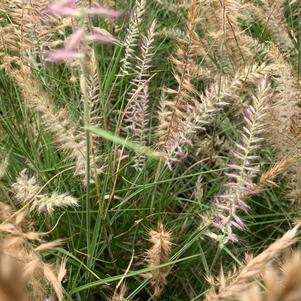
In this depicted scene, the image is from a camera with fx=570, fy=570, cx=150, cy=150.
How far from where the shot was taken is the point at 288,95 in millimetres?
1229

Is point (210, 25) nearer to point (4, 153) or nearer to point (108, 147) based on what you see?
point (108, 147)

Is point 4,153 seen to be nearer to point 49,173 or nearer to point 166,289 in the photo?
point 49,173

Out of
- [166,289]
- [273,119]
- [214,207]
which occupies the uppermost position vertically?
[273,119]

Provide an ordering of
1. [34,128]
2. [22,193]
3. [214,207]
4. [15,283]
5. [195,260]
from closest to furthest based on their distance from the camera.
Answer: [15,283], [22,193], [214,207], [195,260], [34,128]

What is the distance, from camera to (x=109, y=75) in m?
1.53

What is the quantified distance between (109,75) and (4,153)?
0.35 meters

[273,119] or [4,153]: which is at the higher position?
[273,119]

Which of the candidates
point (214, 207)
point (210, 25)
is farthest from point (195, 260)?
point (210, 25)

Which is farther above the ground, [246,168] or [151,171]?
[246,168]

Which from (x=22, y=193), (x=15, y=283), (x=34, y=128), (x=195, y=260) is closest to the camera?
(x=15, y=283)

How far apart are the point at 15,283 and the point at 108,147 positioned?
1.11 metres

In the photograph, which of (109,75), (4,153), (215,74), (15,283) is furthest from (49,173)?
(15,283)

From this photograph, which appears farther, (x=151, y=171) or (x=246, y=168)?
(x=151, y=171)

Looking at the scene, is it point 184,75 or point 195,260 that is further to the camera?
point 195,260
